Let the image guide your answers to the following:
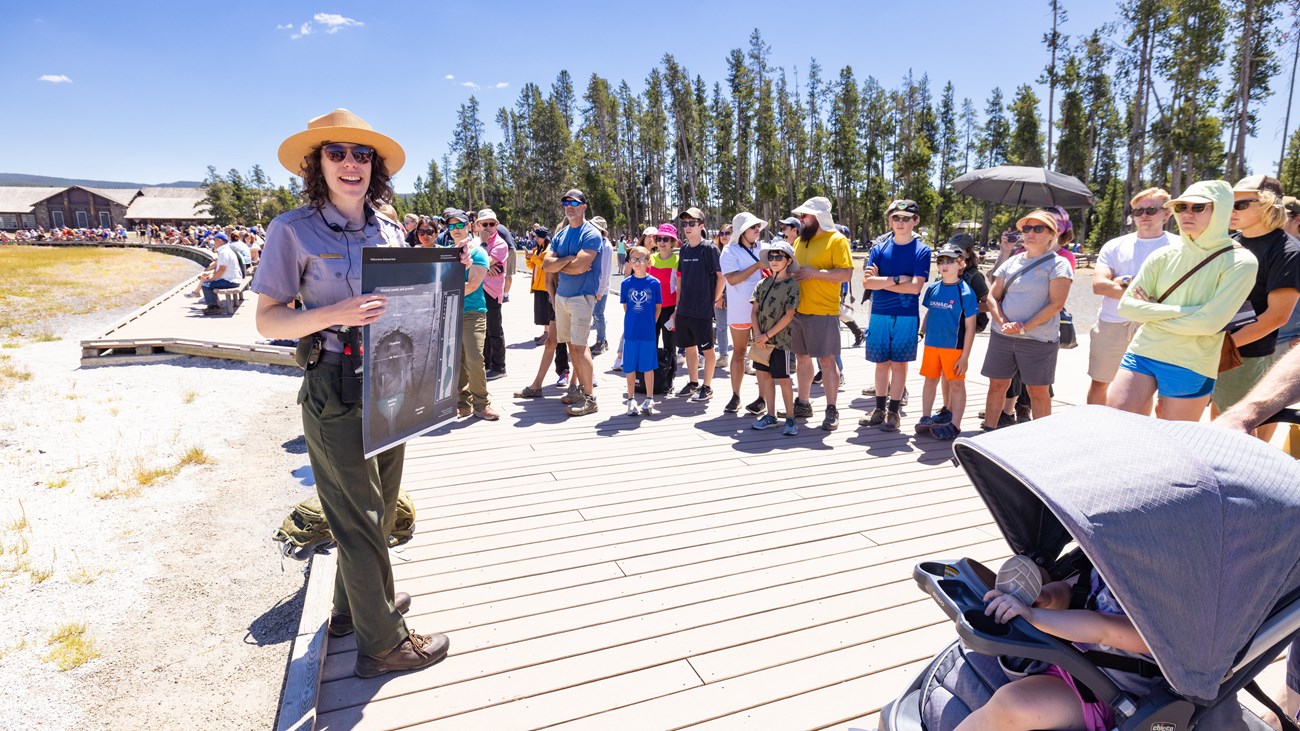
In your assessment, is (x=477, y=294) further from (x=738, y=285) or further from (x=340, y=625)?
(x=340, y=625)

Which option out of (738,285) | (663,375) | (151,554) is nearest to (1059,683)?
(738,285)

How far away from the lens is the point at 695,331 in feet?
22.6

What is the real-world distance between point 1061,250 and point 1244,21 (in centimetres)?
3538

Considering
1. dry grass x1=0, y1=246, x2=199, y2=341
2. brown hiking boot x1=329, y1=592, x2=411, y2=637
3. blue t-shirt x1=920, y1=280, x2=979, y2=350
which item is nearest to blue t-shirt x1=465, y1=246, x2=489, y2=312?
brown hiking boot x1=329, y1=592, x2=411, y2=637

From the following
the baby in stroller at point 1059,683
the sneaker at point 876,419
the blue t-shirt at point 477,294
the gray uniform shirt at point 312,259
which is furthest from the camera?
the blue t-shirt at point 477,294

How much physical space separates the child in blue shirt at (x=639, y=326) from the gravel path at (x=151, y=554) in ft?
9.77

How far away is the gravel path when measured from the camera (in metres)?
3.16

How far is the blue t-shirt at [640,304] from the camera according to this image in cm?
639

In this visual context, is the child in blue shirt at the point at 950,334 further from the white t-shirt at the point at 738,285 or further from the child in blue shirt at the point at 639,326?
the child in blue shirt at the point at 639,326

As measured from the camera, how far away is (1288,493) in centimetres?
150

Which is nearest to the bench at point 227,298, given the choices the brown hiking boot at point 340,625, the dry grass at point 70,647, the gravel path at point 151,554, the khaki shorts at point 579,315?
the gravel path at point 151,554

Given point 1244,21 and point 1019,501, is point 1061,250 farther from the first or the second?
point 1244,21

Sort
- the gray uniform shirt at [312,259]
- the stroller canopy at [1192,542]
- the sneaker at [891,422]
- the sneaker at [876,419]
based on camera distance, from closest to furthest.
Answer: the stroller canopy at [1192,542] < the gray uniform shirt at [312,259] < the sneaker at [891,422] < the sneaker at [876,419]

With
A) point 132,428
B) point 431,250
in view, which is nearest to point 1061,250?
point 431,250
